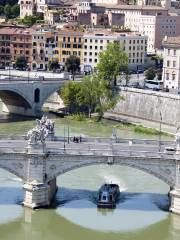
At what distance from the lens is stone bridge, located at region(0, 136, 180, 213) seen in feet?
81.7

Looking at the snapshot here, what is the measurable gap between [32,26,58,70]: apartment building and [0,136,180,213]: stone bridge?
116 ft

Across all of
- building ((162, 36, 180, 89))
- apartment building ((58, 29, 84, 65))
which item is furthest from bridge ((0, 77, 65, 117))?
apartment building ((58, 29, 84, 65))

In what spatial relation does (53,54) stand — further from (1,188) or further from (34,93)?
(1,188)

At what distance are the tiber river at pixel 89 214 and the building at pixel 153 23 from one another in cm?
4135

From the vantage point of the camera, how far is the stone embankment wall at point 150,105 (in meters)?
42.1

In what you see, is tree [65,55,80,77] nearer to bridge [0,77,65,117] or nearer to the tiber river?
bridge [0,77,65,117]

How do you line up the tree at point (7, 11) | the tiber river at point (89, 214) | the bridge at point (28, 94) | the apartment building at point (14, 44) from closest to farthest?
the tiber river at point (89, 214), the bridge at point (28, 94), the apartment building at point (14, 44), the tree at point (7, 11)

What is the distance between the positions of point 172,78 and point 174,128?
1086 centimetres

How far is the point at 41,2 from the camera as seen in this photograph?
79.6 metres

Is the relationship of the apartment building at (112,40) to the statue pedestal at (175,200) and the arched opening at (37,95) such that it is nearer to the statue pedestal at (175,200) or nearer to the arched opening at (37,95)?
the arched opening at (37,95)

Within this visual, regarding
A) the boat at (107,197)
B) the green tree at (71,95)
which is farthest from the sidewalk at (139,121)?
the boat at (107,197)

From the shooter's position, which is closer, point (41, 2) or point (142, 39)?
point (142, 39)

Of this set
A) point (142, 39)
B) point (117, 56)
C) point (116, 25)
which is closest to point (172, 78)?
point (117, 56)

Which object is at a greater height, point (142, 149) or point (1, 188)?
point (142, 149)
